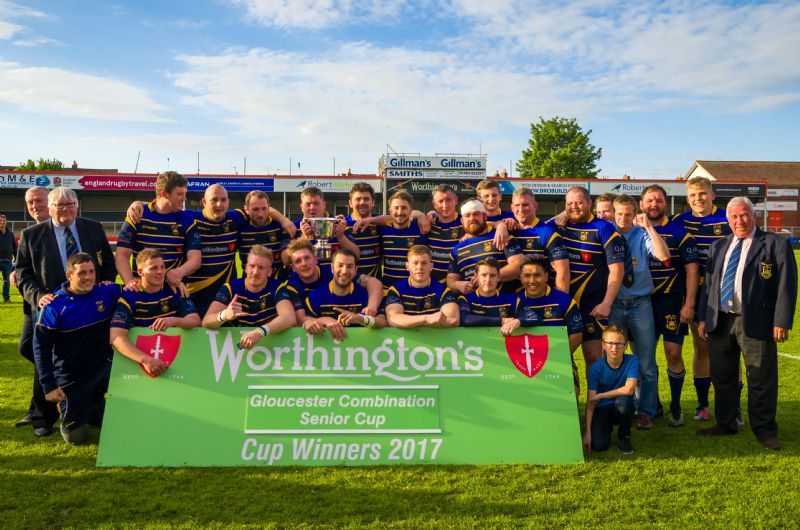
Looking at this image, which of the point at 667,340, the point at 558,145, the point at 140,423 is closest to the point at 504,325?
Result: the point at 667,340

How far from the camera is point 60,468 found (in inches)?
158

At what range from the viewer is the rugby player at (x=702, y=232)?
5.27 m

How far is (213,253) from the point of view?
17.5ft

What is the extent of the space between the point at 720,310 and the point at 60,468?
507 centimetres

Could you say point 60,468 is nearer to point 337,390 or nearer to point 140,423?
point 140,423

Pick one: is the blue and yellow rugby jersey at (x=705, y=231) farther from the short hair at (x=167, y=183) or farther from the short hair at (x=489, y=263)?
the short hair at (x=167, y=183)

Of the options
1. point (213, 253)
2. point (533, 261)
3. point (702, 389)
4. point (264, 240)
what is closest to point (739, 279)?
point (702, 389)

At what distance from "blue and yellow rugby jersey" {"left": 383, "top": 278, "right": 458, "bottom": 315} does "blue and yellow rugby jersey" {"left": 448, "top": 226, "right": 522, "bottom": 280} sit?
327mm

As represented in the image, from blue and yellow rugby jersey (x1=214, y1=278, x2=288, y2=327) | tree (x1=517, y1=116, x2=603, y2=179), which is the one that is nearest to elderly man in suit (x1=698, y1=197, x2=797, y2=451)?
blue and yellow rugby jersey (x1=214, y1=278, x2=288, y2=327)

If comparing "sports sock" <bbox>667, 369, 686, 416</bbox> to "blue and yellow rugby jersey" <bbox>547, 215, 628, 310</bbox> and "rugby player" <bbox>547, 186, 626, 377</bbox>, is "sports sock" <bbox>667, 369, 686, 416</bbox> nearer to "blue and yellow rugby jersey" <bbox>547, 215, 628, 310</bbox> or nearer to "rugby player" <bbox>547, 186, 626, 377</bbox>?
"rugby player" <bbox>547, 186, 626, 377</bbox>

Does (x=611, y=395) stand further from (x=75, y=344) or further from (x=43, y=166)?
(x=43, y=166)

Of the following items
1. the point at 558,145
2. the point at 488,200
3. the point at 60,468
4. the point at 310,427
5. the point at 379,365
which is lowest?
the point at 60,468

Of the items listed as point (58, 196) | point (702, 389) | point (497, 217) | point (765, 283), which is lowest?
point (702, 389)

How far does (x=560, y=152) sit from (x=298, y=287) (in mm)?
41102
